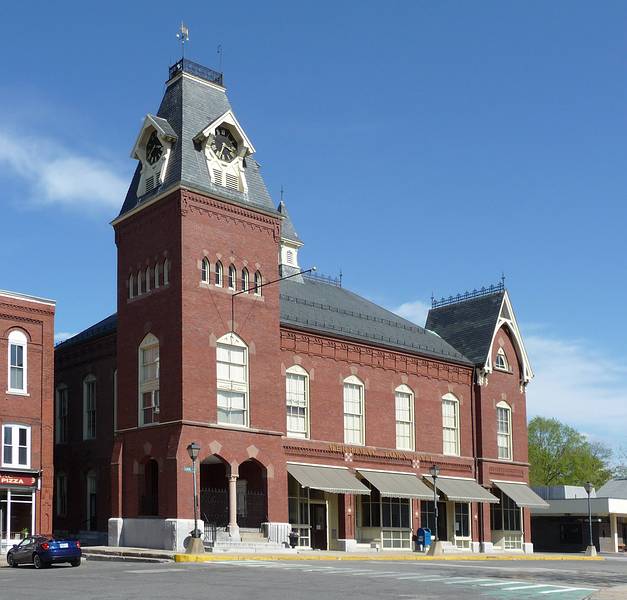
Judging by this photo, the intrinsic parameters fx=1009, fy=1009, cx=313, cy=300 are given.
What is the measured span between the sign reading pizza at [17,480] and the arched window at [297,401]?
39.2 feet

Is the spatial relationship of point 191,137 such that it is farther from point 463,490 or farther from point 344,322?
point 463,490

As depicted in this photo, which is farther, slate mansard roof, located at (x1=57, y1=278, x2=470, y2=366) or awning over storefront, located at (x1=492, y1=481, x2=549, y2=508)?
awning over storefront, located at (x1=492, y1=481, x2=549, y2=508)

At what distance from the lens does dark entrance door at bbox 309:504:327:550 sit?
49312mm

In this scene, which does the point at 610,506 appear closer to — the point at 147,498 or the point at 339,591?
the point at 147,498

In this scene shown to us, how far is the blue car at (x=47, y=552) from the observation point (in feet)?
109

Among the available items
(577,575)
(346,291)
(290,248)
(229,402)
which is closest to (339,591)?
(577,575)

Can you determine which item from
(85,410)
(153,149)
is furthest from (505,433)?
(153,149)

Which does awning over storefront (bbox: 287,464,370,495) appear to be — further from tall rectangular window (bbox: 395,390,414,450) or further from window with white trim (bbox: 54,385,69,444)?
window with white trim (bbox: 54,385,69,444)

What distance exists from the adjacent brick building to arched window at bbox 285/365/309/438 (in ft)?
36.5

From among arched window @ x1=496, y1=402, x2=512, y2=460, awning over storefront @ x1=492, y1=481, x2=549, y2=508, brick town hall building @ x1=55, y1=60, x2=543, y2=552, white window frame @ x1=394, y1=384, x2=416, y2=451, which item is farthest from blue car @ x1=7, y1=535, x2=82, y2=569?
arched window @ x1=496, y1=402, x2=512, y2=460

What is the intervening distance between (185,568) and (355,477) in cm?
1992

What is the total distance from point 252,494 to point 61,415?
14321 mm

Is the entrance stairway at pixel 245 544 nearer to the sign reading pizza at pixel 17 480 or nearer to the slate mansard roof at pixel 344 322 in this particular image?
the sign reading pizza at pixel 17 480

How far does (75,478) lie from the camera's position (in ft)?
173
